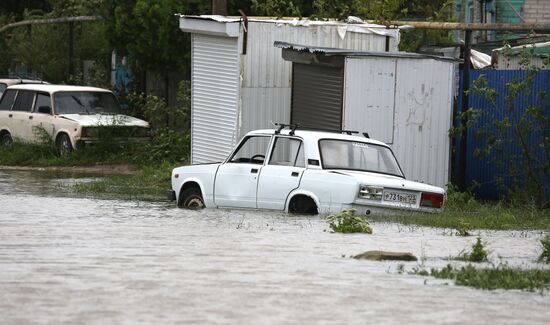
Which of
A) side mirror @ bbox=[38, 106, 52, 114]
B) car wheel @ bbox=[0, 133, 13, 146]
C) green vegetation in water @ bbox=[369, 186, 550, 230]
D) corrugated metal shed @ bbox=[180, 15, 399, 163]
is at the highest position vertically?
corrugated metal shed @ bbox=[180, 15, 399, 163]

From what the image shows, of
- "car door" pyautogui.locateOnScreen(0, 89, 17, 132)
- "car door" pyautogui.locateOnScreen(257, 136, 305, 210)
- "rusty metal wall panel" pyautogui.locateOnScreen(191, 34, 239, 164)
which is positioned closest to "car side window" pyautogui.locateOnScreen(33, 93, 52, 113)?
"car door" pyautogui.locateOnScreen(0, 89, 17, 132)

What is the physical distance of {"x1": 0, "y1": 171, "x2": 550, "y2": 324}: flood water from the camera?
8.73m

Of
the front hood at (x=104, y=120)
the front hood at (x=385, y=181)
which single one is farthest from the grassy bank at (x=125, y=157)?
the front hood at (x=385, y=181)

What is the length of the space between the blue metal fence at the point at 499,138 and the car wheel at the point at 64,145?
10097mm

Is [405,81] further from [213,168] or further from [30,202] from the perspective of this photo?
[30,202]

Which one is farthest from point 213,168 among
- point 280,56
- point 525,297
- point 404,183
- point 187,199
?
point 525,297

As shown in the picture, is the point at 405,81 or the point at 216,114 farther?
the point at 216,114

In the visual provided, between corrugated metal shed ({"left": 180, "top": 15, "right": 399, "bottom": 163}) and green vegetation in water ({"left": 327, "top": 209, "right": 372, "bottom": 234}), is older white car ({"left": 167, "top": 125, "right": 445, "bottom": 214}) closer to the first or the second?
green vegetation in water ({"left": 327, "top": 209, "right": 372, "bottom": 234})

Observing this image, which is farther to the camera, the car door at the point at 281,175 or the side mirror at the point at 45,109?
the side mirror at the point at 45,109

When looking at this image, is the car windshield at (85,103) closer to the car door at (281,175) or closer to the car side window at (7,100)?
the car side window at (7,100)

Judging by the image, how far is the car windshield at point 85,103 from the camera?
94.3ft

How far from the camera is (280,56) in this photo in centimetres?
2241

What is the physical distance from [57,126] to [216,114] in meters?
6.31

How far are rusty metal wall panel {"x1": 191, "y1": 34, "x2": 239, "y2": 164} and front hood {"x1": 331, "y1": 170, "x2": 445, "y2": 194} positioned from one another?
6577 mm
